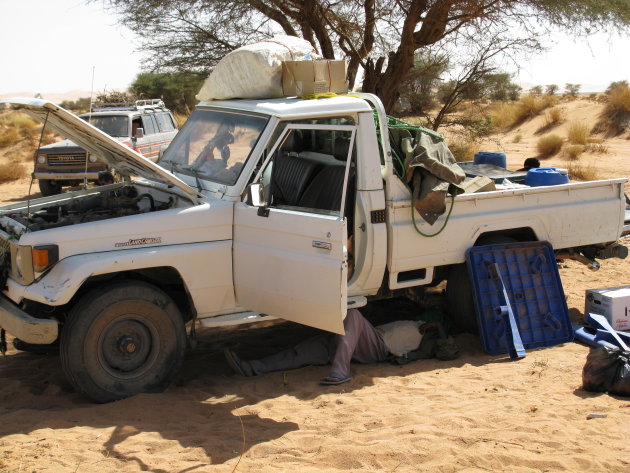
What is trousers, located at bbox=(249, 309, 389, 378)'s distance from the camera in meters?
5.71

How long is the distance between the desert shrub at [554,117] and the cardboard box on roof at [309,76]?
2252 centimetres

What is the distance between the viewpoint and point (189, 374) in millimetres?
5895

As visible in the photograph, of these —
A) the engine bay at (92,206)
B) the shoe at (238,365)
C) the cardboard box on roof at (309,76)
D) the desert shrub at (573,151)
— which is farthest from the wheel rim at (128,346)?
the desert shrub at (573,151)

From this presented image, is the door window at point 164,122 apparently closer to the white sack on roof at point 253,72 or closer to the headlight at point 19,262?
the white sack on roof at point 253,72

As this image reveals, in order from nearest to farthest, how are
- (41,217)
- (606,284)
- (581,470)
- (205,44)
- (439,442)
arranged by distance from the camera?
(581,470) → (439,442) → (41,217) → (606,284) → (205,44)

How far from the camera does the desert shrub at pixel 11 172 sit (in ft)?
63.2

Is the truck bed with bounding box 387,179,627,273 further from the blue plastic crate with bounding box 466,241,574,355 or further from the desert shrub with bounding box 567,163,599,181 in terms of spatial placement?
the desert shrub with bounding box 567,163,599,181

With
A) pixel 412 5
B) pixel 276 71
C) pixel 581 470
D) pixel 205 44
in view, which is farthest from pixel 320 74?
pixel 205 44

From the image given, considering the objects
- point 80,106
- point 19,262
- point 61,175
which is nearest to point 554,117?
point 61,175

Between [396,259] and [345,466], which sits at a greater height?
[396,259]

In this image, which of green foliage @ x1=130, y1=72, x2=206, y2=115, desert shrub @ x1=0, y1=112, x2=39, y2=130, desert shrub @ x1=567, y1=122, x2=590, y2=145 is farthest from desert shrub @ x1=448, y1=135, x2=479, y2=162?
desert shrub @ x1=0, y1=112, x2=39, y2=130

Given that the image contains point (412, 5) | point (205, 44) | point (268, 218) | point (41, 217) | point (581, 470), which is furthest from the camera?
point (205, 44)

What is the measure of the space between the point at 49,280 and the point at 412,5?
934 centimetres

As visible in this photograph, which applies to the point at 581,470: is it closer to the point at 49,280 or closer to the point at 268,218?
the point at 268,218
